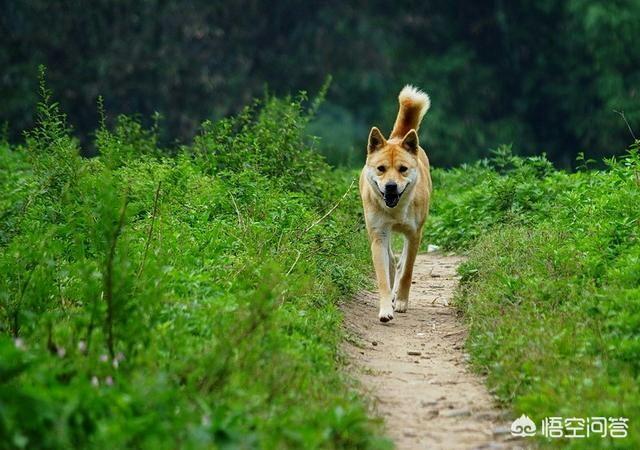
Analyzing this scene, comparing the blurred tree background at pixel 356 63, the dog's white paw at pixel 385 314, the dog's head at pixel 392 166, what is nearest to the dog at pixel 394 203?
the dog's head at pixel 392 166

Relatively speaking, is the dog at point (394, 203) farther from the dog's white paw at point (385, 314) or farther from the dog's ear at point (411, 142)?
the dog's white paw at point (385, 314)

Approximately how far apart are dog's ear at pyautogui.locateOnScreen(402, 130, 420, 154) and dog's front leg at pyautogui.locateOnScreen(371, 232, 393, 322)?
2.56 feet

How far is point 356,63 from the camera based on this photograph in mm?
27891

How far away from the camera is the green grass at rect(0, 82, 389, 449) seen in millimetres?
4500

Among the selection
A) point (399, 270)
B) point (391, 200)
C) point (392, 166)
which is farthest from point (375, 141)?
point (399, 270)

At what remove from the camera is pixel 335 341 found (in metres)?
6.87

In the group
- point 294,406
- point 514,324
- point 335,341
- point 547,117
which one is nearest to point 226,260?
point 335,341

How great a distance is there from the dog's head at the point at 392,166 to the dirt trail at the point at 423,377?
97cm

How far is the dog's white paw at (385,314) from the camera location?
8383 millimetres

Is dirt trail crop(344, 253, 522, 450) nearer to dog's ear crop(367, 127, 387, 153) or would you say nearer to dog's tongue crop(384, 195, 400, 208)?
dog's tongue crop(384, 195, 400, 208)

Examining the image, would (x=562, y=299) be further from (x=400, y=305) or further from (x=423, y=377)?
(x=400, y=305)

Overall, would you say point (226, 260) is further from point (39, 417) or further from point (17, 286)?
point (39, 417)

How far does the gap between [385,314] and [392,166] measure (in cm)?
129

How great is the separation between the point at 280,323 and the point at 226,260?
4.58 feet
